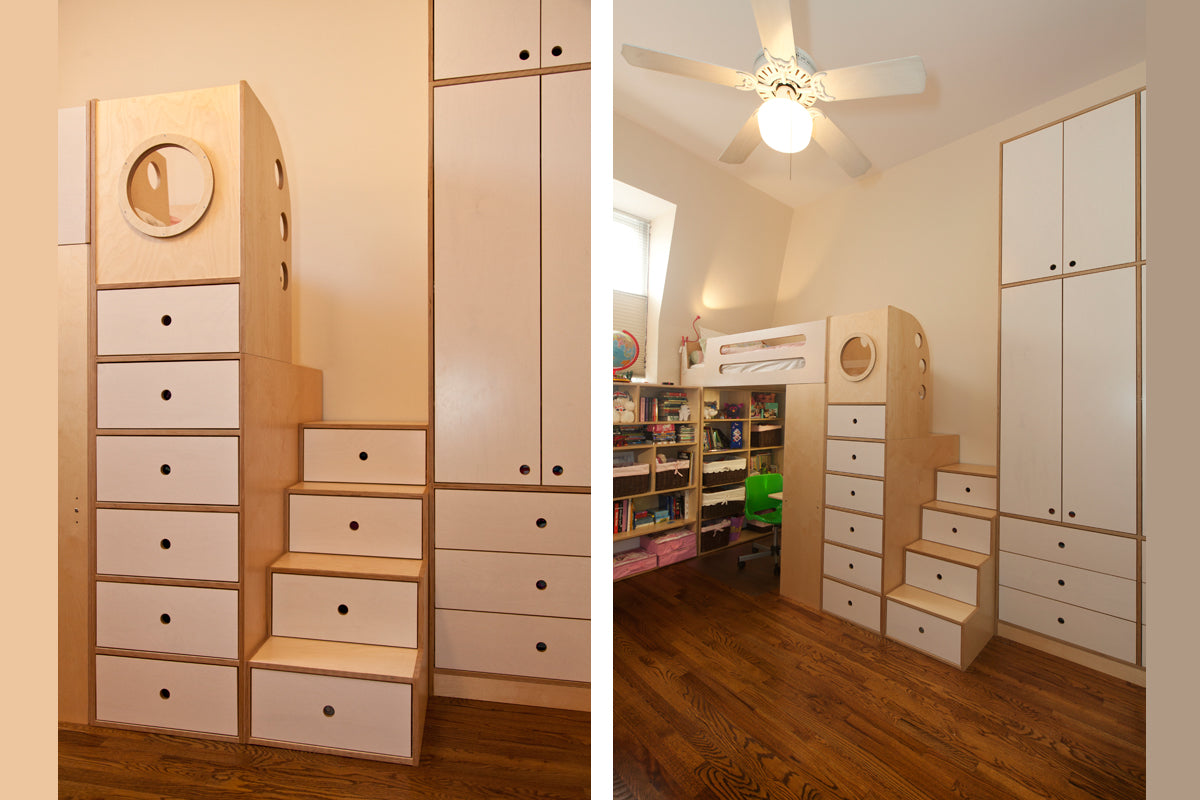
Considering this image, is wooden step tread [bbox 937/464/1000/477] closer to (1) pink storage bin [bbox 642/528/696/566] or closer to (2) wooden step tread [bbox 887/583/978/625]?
(2) wooden step tread [bbox 887/583/978/625]

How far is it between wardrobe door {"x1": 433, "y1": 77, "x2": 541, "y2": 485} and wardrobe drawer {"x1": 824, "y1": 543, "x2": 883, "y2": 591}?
71 cm

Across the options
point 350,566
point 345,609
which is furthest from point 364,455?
point 345,609

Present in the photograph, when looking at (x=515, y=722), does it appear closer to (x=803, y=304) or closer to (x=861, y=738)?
(x=861, y=738)

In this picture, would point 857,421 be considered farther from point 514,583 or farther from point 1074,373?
point 514,583

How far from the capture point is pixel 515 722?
115 centimetres

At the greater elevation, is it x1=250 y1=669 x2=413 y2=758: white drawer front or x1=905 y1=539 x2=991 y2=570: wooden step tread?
x1=905 y1=539 x2=991 y2=570: wooden step tread

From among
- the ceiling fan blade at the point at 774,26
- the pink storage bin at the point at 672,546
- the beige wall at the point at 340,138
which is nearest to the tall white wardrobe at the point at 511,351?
the pink storage bin at the point at 672,546

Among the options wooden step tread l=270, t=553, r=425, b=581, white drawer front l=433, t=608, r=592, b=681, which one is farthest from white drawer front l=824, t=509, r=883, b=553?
wooden step tread l=270, t=553, r=425, b=581

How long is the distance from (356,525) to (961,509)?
1379 millimetres

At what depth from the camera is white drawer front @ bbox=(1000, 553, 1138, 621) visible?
26.7 inches

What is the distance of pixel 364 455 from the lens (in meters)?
1.33

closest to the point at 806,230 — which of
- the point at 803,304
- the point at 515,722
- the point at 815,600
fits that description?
the point at 803,304

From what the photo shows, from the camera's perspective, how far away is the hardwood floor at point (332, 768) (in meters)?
0.96

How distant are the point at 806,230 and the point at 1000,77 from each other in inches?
12.4
